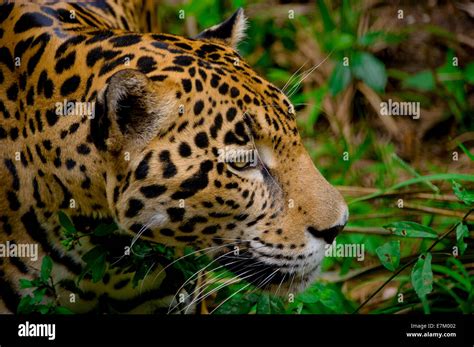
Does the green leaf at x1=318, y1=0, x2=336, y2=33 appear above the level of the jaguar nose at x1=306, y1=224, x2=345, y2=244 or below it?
above

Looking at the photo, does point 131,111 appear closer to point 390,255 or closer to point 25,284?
point 25,284

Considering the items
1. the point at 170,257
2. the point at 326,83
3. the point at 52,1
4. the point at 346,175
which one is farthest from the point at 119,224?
the point at 326,83

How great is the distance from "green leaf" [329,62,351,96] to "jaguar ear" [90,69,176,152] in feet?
7.10

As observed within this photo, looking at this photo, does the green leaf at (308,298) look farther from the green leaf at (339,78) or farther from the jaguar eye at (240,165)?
the green leaf at (339,78)

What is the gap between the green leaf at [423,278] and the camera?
3.55m

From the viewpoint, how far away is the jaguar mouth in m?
Result: 3.35

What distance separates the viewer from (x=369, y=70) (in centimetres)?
525

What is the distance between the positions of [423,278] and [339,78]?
1.91m

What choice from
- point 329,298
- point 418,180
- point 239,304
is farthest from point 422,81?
point 239,304

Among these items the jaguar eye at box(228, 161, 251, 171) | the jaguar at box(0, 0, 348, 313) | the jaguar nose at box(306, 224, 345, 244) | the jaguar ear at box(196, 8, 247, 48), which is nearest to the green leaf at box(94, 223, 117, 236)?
the jaguar at box(0, 0, 348, 313)

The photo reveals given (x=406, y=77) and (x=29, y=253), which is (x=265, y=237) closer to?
(x=29, y=253)

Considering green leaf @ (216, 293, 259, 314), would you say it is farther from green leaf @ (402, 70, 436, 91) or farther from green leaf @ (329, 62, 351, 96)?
green leaf @ (402, 70, 436, 91)

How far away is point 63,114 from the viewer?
10.8ft

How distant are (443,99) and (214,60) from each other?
8.07 ft
